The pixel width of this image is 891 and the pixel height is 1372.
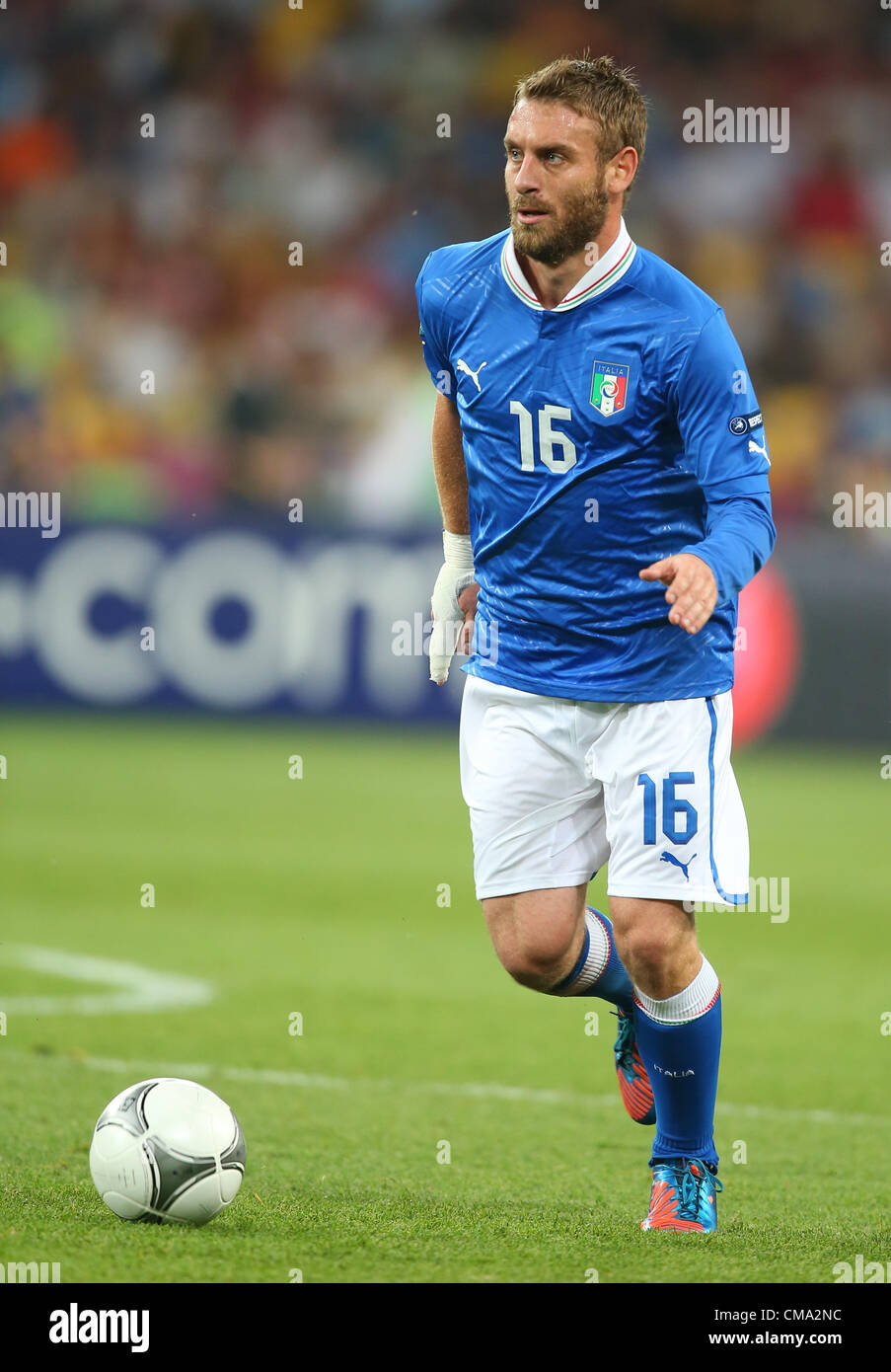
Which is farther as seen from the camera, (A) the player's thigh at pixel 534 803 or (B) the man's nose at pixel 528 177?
(A) the player's thigh at pixel 534 803

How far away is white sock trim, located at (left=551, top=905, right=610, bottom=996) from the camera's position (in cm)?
424

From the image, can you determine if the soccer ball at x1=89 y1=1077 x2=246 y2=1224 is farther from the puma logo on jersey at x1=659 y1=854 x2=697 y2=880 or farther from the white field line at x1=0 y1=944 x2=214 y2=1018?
the white field line at x1=0 y1=944 x2=214 y2=1018

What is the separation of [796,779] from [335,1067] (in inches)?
255

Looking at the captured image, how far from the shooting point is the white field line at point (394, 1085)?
5.12m

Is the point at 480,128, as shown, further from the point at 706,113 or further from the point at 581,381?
the point at 581,381

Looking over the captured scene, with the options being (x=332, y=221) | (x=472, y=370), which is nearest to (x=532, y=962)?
(x=472, y=370)

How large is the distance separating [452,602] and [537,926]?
845mm

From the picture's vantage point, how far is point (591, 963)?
14.0 ft

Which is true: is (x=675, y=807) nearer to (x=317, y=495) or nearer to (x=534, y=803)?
(x=534, y=803)

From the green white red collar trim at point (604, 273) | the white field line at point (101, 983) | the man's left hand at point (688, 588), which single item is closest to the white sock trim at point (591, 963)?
the man's left hand at point (688, 588)

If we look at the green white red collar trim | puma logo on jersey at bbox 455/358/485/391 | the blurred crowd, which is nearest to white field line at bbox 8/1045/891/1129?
puma logo on jersey at bbox 455/358/485/391

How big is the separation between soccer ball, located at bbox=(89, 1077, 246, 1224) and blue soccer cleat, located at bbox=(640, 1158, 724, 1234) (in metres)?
0.85

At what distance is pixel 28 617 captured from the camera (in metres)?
12.1

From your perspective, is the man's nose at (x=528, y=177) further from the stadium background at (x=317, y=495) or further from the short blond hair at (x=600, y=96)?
the stadium background at (x=317, y=495)
